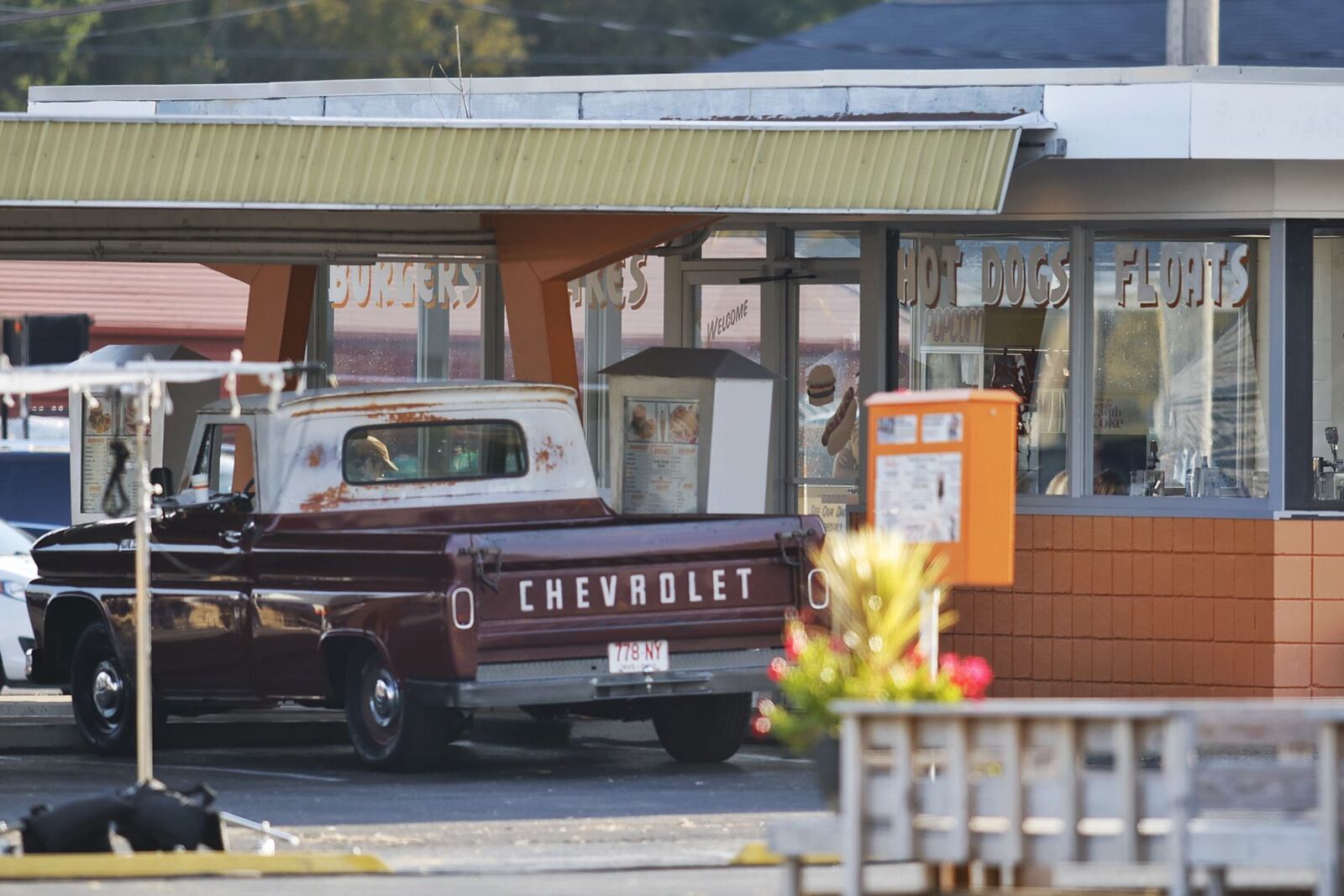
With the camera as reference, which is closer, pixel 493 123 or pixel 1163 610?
pixel 493 123

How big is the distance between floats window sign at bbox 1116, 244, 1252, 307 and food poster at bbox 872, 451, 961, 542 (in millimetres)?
5310

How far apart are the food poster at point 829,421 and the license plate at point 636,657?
4098 millimetres

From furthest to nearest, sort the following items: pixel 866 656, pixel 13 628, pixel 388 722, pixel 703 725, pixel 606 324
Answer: pixel 606 324 < pixel 13 628 < pixel 703 725 < pixel 388 722 < pixel 866 656

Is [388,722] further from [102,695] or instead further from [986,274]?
[986,274]

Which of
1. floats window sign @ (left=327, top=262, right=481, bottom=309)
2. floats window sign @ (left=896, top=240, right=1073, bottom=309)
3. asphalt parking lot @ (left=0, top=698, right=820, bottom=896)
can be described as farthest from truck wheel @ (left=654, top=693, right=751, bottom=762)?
floats window sign @ (left=327, top=262, right=481, bottom=309)

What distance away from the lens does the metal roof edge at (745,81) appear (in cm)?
1362

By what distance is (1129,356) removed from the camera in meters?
14.6

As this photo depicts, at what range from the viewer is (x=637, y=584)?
12125 millimetres

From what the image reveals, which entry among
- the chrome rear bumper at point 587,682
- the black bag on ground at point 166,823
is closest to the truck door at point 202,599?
the chrome rear bumper at point 587,682

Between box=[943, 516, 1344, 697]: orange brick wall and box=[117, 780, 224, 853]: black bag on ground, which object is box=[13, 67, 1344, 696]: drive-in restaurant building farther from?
box=[117, 780, 224, 853]: black bag on ground

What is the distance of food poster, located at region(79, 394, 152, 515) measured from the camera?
1648cm

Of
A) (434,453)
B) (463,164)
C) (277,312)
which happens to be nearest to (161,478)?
(434,453)

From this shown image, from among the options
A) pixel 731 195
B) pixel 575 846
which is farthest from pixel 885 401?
pixel 731 195

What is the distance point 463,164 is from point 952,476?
16.3 feet
